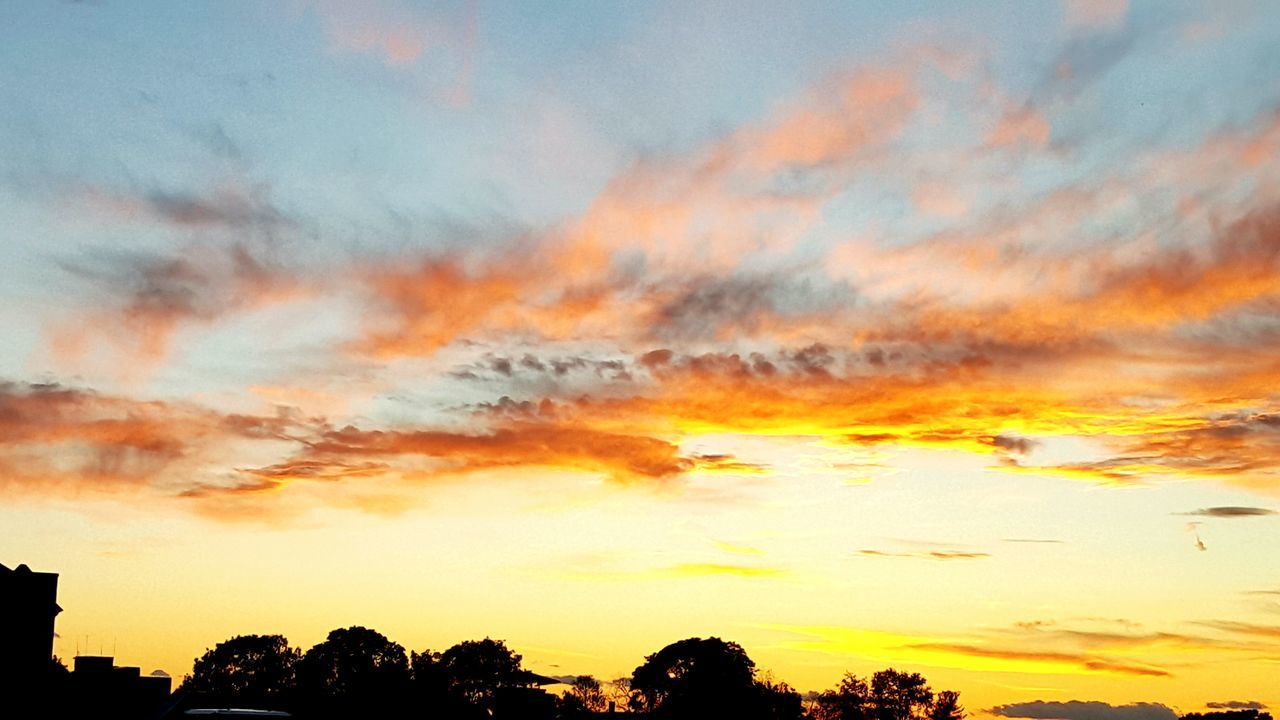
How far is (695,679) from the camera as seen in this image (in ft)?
556

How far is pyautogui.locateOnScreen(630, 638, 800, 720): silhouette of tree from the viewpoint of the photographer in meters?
166

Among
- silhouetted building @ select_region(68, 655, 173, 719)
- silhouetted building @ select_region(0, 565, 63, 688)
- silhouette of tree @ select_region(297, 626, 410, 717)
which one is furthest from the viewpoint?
silhouette of tree @ select_region(297, 626, 410, 717)

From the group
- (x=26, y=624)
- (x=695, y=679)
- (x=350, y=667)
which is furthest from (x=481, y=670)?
(x=26, y=624)

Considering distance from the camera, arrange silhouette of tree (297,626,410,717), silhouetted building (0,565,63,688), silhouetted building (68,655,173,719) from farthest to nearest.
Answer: silhouette of tree (297,626,410,717), silhouetted building (0,565,63,688), silhouetted building (68,655,173,719)

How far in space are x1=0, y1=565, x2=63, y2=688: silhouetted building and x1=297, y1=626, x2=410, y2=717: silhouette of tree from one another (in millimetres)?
77171

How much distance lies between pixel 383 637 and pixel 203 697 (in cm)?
6372

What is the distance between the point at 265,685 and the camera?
17300 centimetres

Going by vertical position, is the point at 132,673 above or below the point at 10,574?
below

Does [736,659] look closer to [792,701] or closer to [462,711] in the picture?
[792,701]

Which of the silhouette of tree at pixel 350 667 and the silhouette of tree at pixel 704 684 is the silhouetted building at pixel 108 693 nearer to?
the silhouette of tree at pixel 350 667

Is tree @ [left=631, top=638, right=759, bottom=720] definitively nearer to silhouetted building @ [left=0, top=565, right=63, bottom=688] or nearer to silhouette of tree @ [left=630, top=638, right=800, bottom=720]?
silhouette of tree @ [left=630, top=638, right=800, bottom=720]

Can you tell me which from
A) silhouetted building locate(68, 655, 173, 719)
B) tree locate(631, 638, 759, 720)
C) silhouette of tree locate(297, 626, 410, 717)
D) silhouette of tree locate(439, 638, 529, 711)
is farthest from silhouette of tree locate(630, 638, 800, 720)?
silhouetted building locate(68, 655, 173, 719)

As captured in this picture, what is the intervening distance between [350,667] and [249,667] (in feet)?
60.1

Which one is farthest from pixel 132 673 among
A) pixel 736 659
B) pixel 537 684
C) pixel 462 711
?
pixel 736 659
